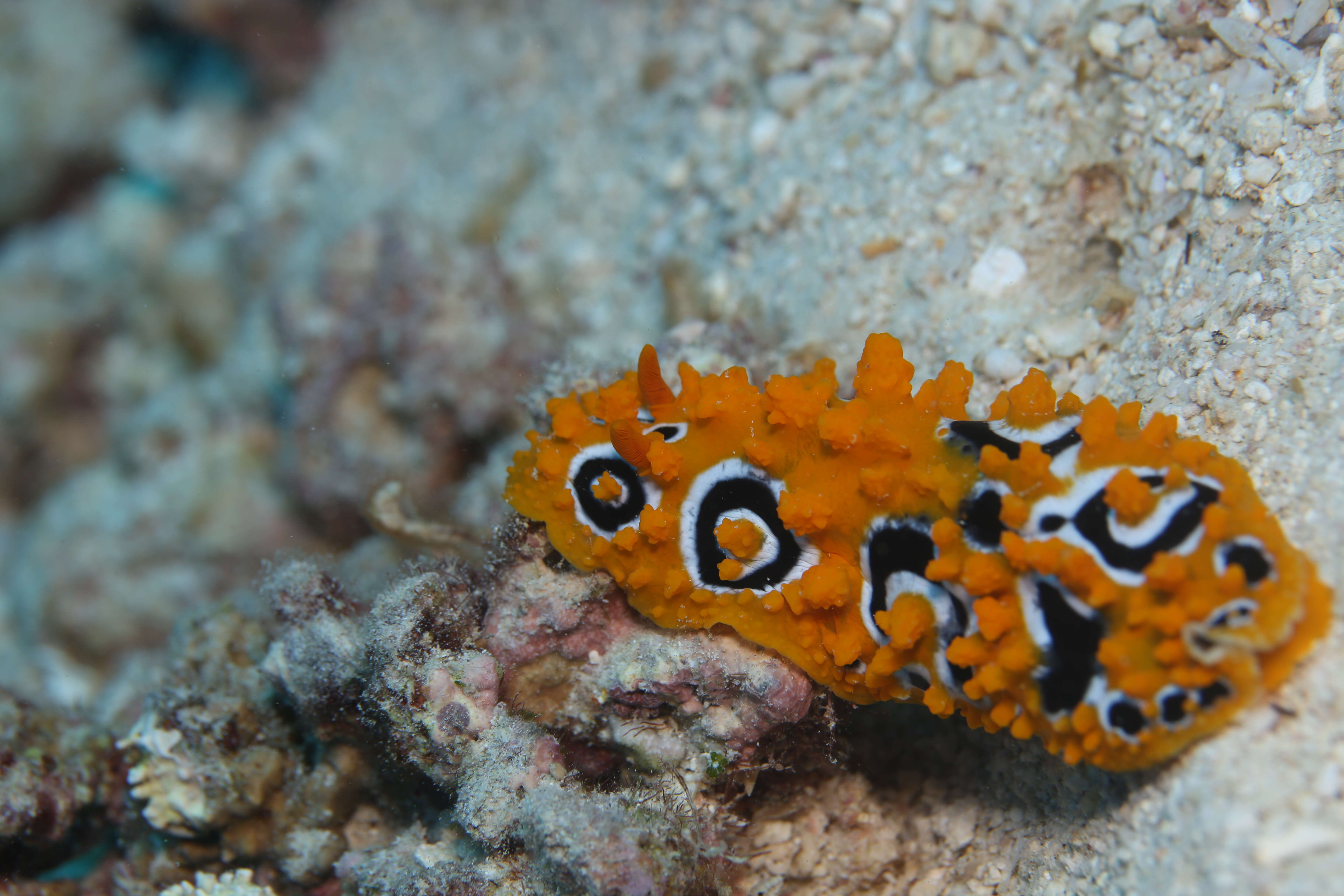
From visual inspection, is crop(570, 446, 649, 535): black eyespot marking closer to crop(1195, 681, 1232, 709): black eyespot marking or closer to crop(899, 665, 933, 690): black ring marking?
crop(899, 665, 933, 690): black ring marking

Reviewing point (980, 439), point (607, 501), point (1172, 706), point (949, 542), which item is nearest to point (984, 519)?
point (949, 542)

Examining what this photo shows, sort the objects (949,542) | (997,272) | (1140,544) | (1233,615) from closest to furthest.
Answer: (1233,615) < (1140,544) < (949,542) < (997,272)

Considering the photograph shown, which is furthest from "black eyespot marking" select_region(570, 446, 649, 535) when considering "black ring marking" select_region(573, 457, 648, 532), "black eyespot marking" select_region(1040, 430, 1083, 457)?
"black eyespot marking" select_region(1040, 430, 1083, 457)

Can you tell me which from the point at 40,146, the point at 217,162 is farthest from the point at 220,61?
the point at 40,146

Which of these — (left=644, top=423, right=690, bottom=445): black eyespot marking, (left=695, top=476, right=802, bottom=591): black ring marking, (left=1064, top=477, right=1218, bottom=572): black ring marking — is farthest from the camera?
(left=644, top=423, right=690, bottom=445): black eyespot marking

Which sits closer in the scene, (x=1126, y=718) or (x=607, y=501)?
(x=1126, y=718)

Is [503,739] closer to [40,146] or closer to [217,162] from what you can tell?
[217,162]

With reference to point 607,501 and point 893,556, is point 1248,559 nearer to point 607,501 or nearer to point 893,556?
point 893,556
